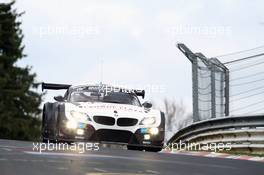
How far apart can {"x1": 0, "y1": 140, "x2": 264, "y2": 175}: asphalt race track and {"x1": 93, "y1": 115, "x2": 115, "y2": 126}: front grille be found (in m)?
1.63

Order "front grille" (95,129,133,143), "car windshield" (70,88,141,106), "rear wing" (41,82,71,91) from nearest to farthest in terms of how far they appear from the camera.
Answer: "front grille" (95,129,133,143), "car windshield" (70,88,141,106), "rear wing" (41,82,71,91)

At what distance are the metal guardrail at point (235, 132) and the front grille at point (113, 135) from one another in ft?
10.2

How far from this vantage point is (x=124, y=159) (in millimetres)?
10344

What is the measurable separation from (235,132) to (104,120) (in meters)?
3.98

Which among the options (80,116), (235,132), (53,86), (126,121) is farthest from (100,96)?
(235,132)

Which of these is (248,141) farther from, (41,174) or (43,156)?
(41,174)

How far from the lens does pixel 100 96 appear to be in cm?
1438

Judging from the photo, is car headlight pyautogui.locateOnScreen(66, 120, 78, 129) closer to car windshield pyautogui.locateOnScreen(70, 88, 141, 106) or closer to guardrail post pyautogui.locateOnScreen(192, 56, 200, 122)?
car windshield pyautogui.locateOnScreen(70, 88, 141, 106)

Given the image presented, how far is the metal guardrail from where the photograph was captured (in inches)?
584

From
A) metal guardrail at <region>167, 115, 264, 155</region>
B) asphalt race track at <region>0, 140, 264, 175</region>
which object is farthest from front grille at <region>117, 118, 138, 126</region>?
metal guardrail at <region>167, 115, 264, 155</region>

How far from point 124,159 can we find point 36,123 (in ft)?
132

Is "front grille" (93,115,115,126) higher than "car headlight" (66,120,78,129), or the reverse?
"front grille" (93,115,115,126)

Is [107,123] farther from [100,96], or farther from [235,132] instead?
[235,132]

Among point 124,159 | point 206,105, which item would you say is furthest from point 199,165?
point 206,105
